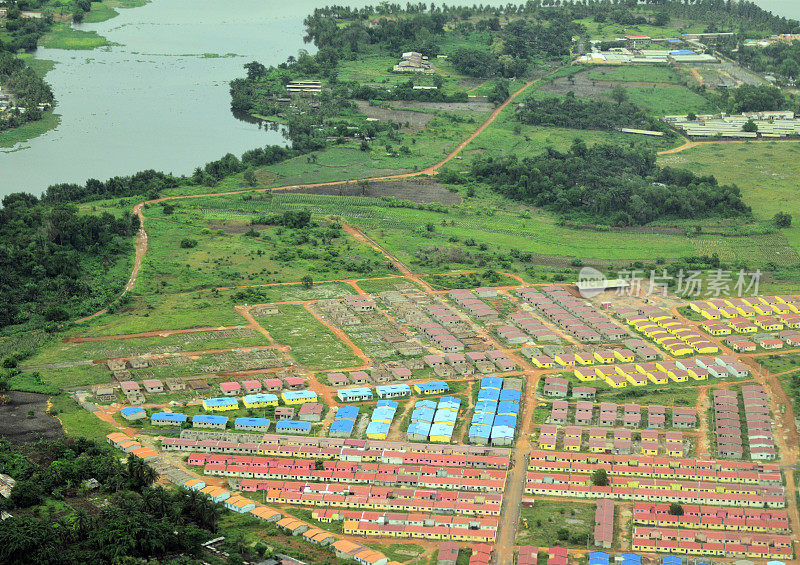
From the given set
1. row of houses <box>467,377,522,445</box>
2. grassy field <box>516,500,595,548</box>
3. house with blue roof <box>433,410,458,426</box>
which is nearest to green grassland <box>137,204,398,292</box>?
row of houses <box>467,377,522,445</box>

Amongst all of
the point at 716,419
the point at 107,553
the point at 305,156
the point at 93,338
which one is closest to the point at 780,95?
the point at 305,156


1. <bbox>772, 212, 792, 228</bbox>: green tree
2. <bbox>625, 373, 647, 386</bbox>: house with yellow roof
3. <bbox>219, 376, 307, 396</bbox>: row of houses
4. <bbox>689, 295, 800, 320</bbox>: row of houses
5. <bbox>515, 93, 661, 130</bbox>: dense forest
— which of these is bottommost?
<bbox>219, 376, 307, 396</bbox>: row of houses

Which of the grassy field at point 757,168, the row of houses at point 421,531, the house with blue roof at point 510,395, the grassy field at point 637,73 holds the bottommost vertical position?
the row of houses at point 421,531

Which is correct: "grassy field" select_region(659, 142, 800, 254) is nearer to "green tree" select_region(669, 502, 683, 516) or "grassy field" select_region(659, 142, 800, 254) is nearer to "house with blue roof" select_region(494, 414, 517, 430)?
"house with blue roof" select_region(494, 414, 517, 430)

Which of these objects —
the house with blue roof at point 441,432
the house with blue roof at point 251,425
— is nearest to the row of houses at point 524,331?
the house with blue roof at point 441,432

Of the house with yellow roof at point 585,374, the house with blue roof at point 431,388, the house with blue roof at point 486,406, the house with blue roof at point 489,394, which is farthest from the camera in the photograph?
→ the house with yellow roof at point 585,374

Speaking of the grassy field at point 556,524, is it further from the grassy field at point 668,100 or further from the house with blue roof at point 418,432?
the grassy field at point 668,100
